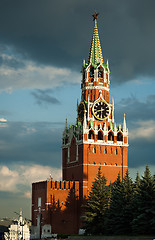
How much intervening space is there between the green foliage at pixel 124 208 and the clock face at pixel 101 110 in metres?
18.3

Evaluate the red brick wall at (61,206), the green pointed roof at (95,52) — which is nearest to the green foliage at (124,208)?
the red brick wall at (61,206)

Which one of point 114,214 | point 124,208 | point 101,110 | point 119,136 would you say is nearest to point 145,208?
point 124,208

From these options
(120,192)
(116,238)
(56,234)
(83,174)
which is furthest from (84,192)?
(116,238)

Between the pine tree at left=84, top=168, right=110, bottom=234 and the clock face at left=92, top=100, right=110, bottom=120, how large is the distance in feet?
62.8

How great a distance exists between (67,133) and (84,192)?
1586 centimetres

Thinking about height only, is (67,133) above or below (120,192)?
above

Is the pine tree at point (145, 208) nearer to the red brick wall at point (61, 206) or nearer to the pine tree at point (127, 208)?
the pine tree at point (127, 208)

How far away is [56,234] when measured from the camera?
3772 inches

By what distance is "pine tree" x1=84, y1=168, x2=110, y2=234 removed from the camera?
85000mm

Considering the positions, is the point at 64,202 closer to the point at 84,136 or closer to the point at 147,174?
the point at 84,136

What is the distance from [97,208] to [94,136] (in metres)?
19.5

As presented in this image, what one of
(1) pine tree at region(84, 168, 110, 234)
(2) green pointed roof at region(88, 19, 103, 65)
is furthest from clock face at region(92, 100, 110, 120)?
(1) pine tree at region(84, 168, 110, 234)

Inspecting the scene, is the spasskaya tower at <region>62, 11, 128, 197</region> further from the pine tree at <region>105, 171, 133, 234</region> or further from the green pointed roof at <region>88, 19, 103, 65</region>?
the pine tree at <region>105, 171, 133, 234</region>

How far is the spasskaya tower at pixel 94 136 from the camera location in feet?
335
